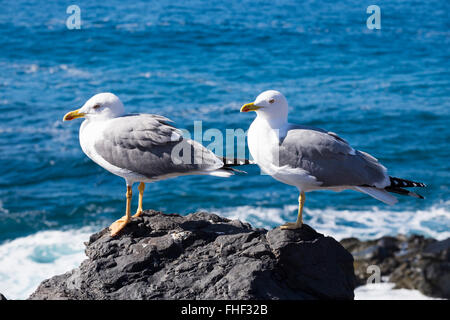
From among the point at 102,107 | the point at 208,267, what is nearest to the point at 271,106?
the point at 208,267

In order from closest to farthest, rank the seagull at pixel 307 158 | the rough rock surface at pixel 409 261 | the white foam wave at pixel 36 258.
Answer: the seagull at pixel 307 158, the rough rock surface at pixel 409 261, the white foam wave at pixel 36 258

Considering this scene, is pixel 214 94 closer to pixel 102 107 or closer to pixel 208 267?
pixel 102 107

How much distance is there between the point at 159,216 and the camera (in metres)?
8.16

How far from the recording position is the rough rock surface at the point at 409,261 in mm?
15078

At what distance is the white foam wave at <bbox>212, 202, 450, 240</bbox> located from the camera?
18.2 m

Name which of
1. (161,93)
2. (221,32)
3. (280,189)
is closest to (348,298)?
(280,189)

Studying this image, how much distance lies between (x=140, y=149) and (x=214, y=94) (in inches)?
738

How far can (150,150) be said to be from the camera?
776 centimetres

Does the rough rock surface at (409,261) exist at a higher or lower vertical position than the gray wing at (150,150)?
lower

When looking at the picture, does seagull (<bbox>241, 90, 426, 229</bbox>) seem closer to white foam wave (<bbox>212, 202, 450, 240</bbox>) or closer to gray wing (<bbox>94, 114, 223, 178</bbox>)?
gray wing (<bbox>94, 114, 223, 178</bbox>)

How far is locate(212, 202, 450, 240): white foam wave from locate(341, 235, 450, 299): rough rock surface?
1.16m

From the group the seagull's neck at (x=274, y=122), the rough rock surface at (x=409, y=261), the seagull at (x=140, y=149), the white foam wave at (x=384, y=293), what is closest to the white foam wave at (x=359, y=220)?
the rough rock surface at (x=409, y=261)

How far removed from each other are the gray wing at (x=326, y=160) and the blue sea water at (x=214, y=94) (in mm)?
9685

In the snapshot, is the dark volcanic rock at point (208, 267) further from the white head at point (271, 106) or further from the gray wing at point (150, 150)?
the white head at point (271, 106)
